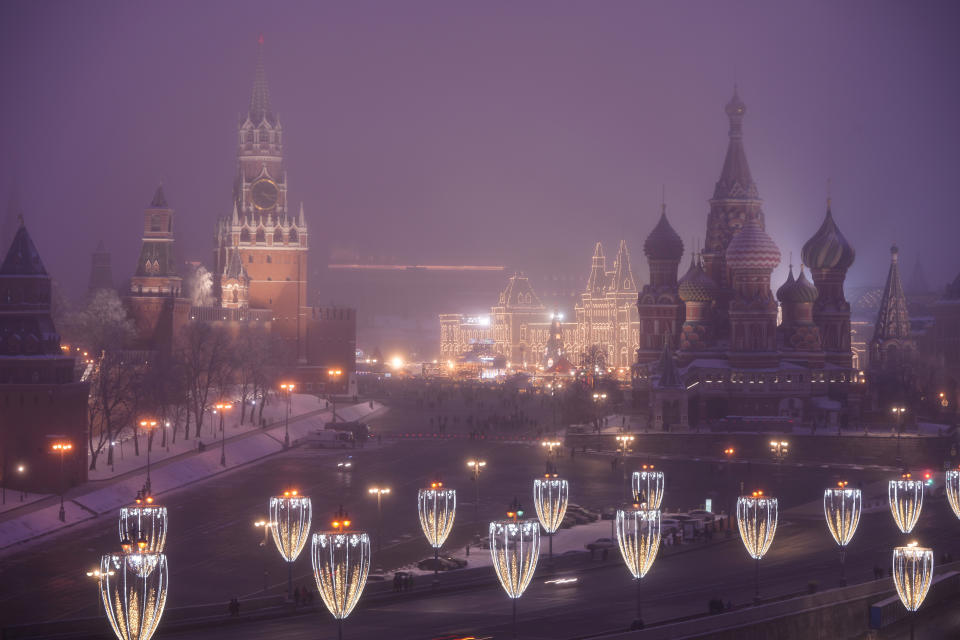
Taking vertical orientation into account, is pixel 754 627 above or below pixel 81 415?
below

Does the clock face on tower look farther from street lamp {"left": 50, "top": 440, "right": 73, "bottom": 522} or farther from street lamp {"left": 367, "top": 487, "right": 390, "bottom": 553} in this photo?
street lamp {"left": 50, "top": 440, "right": 73, "bottom": 522}

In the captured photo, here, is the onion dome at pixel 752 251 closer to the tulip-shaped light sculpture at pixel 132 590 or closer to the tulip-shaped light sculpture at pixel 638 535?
the tulip-shaped light sculpture at pixel 638 535

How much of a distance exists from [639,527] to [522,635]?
5.19m

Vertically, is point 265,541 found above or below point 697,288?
below

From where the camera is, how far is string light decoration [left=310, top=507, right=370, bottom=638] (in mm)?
34656

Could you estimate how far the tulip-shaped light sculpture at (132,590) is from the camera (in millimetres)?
32938

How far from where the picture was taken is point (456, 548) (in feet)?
164

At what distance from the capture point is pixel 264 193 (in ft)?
448

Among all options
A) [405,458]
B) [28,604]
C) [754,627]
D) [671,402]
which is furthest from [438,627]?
[671,402]

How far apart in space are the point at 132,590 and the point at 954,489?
31513mm

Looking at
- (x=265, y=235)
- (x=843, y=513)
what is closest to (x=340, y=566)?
(x=843, y=513)

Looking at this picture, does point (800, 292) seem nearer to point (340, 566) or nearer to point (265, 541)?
point (265, 541)

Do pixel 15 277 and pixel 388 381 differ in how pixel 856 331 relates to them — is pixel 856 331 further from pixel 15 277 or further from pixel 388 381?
pixel 15 277

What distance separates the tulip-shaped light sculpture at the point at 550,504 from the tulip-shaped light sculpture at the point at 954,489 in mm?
13201
